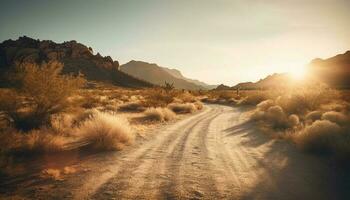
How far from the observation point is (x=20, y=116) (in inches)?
432

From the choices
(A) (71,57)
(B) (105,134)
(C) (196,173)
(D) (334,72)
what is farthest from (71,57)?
(D) (334,72)

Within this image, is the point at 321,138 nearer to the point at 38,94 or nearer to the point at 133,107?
the point at 38,94

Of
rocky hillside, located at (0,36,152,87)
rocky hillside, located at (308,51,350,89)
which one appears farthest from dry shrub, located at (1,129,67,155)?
rocky hillside, located at (308,51,350,89)

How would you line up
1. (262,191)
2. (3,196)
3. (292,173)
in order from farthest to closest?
(292,173) → (262,191) → (3,196)

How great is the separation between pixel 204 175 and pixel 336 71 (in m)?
133

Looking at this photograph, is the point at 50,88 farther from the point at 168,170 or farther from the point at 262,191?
the point at 262,191

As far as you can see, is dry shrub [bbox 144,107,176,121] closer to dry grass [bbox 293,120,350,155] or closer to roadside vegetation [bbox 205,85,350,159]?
roadside vegetation [bbox 205,85,350,159]

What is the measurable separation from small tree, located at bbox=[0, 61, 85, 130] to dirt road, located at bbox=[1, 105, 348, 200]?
4583mm

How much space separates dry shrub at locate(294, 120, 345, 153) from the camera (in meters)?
9.02

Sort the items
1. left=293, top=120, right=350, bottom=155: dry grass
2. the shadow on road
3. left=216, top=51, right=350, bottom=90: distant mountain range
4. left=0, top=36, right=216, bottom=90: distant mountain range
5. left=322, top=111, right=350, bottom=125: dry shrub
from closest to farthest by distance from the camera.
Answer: the shadow on road → left=293, top=120, right=350, bottom=155: dry grass → left=322, top=111, right=350, bottom=125: dry shrub → left=0, top=36, right=216, bottom=90: distant mountain range → left=216, top=51, right=350, bottom=90: distant mountain range

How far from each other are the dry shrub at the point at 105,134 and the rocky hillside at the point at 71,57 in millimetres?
80559

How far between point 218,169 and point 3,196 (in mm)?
4917

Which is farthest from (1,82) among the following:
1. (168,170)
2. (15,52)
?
(15,52)

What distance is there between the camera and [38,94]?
11.5 meters
